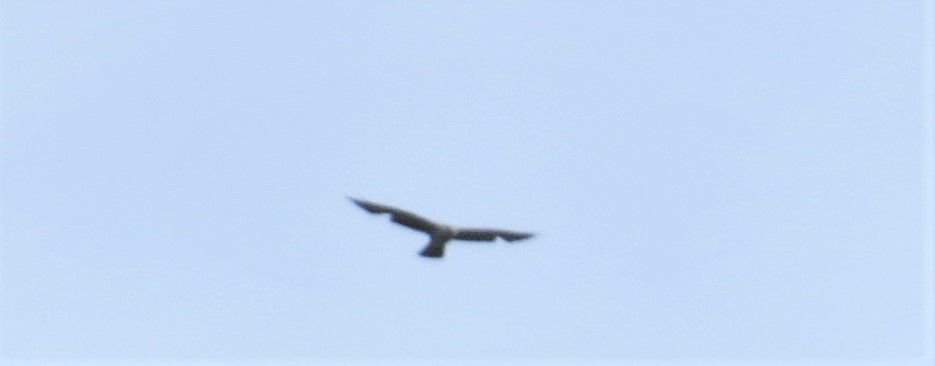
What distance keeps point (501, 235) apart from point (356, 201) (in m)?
2.94

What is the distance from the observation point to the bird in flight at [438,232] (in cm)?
4619

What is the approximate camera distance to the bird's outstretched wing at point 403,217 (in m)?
45.7

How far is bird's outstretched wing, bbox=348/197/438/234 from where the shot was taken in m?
45.7

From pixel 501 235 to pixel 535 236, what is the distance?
684mm

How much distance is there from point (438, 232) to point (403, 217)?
73cm

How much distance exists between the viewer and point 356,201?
150 feet

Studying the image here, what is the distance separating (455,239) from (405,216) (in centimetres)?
105

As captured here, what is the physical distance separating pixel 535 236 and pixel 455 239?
4.60ft

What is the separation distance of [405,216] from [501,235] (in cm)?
187

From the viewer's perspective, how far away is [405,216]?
46312mm

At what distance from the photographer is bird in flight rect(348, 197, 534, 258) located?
46188 millimetres

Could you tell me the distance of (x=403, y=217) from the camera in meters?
46.3

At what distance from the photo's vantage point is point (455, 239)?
153ft
